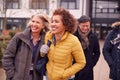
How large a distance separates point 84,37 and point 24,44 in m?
1.58

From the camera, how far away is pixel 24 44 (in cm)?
487

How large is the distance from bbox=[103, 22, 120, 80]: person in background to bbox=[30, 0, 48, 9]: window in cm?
3567

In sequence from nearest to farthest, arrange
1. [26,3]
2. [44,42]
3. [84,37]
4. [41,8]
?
[44,42] → [84,37] → [41,8] → [26,3]

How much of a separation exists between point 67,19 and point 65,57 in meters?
0.48

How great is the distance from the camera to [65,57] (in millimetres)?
4414

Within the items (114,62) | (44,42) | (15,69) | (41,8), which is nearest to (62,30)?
(44,42)

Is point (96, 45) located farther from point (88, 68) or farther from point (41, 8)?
point (41, 8)

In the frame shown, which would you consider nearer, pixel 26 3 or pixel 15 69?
pixel 15 69

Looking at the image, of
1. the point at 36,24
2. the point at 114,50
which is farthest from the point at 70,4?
the point at 36,24

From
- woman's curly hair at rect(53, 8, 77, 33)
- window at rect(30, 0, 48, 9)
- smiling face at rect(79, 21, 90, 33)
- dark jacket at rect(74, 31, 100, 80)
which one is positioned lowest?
dark jacket at rect(74, 31, 100, 80)

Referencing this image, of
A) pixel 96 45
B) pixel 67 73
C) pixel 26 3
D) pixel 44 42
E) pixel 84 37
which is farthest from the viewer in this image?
pixel 26 3

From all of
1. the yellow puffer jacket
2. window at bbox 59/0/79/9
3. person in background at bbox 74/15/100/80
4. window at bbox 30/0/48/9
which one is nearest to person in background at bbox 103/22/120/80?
person in background at bbox 74/15/100/80

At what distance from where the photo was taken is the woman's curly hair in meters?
4.46

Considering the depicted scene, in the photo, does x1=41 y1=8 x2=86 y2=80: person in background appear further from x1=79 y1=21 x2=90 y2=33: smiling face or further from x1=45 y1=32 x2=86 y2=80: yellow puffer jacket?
x1=79 y1=21 x2=90 y2=33: smiling face
